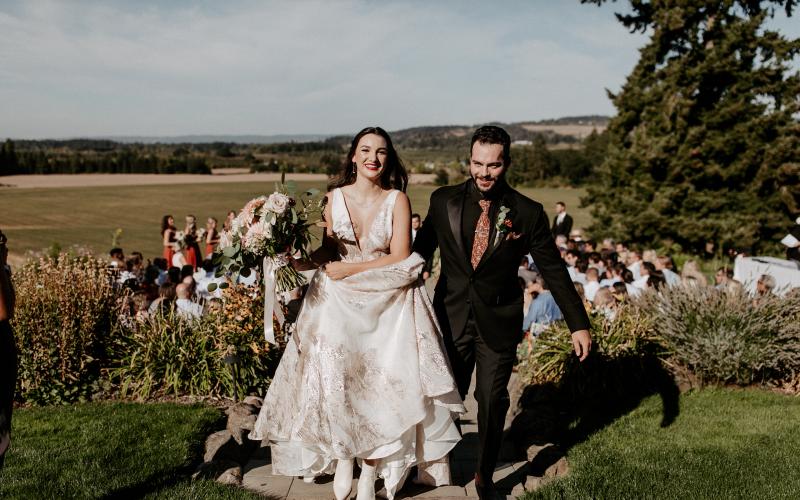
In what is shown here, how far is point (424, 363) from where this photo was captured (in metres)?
4.09

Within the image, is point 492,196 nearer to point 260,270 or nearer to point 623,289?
point 260,270

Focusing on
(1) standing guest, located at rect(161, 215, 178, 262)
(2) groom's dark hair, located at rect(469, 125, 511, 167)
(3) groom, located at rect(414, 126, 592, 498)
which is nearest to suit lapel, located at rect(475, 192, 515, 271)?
(3) groom, located at rect(414, 126, 592, 498)

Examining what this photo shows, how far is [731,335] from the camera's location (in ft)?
21.8

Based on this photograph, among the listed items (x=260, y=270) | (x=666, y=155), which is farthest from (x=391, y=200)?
(x=666, y=155)

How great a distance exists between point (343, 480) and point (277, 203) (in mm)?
1787

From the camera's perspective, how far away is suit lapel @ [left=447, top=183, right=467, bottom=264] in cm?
417

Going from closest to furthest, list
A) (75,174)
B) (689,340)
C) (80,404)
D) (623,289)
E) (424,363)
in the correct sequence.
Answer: (424,363), (80,404), (689,340), (623,289), (75,174)

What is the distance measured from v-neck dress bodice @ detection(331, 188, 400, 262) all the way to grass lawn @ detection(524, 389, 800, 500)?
6.16 feet

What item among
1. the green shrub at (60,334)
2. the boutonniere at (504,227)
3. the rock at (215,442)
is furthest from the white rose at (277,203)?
the green shrub at (60,334)

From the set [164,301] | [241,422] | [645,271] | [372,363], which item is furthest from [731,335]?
[164,301]

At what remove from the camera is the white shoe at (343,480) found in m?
4.17

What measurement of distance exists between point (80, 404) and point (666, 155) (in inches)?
676

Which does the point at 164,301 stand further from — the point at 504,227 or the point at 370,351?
the point at 504,227

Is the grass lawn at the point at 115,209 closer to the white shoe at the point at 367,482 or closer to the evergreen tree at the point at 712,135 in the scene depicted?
the evergreen tree at the point at 712,135
